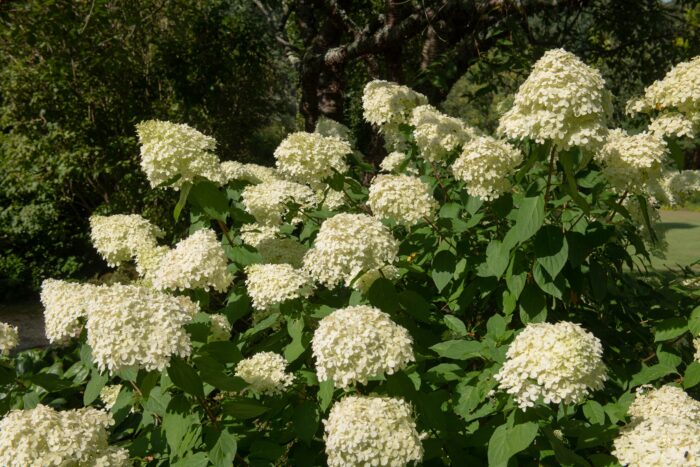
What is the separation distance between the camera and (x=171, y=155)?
2.90 m

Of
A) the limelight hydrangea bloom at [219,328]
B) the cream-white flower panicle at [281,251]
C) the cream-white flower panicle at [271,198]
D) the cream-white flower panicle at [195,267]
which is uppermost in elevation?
the cream-white flower panicle at [271,198]

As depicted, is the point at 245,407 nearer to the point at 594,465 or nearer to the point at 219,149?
the point at 594,465

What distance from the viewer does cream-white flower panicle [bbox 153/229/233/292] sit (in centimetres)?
271

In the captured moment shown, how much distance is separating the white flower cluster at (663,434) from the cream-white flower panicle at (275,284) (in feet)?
4.73

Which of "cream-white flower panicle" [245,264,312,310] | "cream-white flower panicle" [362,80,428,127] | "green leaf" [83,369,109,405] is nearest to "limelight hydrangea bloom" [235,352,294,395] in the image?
"cream-white flower panicle" [245,264,312,310]

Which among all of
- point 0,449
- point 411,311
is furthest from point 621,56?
point 0,449

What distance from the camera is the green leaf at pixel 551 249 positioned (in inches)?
93.6

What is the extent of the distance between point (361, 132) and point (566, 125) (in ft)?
36.9

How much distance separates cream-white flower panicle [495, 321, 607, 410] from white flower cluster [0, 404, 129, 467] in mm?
1446

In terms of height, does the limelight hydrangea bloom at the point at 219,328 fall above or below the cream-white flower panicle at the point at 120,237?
below

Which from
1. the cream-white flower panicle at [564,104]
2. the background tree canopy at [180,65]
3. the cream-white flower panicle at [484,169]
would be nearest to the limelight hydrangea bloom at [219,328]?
the cream-white flower panicle at [484,169]

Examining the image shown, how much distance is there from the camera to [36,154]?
28.1 ft

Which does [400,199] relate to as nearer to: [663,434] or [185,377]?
[185,377]

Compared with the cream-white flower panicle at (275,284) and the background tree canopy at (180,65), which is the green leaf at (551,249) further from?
the background tree canopy at (180,65)
